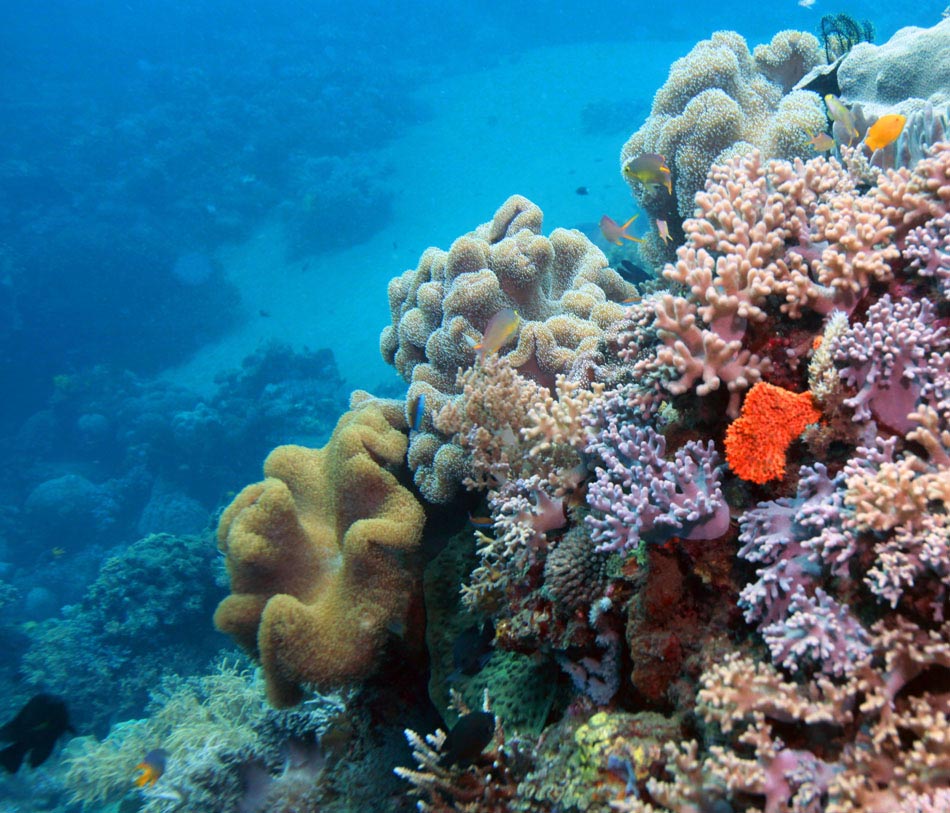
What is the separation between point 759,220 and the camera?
231 centimetres

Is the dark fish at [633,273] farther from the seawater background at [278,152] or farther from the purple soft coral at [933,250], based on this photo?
the seawater background at [278,152]

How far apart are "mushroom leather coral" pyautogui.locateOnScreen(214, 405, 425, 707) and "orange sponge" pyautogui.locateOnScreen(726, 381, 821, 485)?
7.66 ft

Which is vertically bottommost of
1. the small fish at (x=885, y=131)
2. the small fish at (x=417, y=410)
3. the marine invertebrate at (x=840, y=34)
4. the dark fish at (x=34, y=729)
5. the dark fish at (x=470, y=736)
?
the dark fish at (x=470, y=736)

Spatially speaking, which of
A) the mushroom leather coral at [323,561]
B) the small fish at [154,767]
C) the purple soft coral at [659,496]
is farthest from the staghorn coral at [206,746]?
the purple soft coral at [659,496]

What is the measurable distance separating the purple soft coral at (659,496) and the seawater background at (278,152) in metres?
→ 22.6

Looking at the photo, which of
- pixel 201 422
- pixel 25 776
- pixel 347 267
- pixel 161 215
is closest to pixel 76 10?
pixel 161 215

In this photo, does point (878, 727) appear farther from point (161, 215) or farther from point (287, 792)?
point (161, 215)

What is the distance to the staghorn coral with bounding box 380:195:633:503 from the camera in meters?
4.04

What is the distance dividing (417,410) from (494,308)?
3.33 ft

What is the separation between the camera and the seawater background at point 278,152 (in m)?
28.9

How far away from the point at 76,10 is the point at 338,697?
8217 cm

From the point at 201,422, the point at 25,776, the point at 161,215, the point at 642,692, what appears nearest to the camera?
the point at 642,692

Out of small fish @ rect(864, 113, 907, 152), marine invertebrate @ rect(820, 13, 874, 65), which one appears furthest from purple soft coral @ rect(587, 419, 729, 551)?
marine invertebrate @ rect(820, 13, 874, 65)

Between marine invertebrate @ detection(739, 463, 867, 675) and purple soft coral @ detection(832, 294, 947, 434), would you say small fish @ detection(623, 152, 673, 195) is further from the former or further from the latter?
marine invertebrate @ detection(739, 463, 867, 675)
